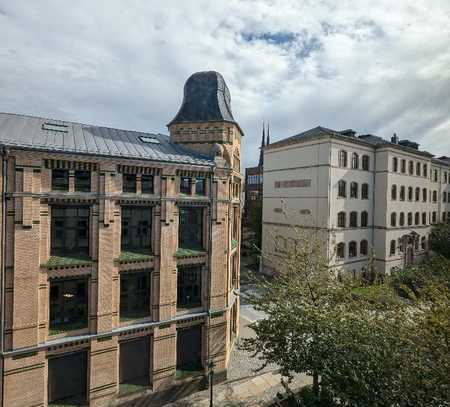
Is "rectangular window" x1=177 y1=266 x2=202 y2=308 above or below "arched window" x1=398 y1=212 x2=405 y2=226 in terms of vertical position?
below

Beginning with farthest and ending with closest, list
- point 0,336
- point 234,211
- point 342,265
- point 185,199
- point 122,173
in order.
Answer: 1. point 342,265
2. point 234,211
3. point 185,199
4. point 122,173
5. point 0,336

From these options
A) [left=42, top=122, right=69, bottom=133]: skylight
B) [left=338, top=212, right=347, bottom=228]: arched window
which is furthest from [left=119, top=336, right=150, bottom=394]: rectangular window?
[left=338, top=212, right=347, bottom=228]: arched window

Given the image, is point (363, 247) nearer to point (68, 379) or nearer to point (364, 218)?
point (364, 218)

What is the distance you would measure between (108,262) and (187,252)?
4081 millimetres

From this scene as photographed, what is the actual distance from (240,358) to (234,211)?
9.83m

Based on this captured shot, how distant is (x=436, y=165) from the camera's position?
42469 mm

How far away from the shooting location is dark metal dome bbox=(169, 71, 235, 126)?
61.1ft

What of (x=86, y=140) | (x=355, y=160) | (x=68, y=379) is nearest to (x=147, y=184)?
(x=86, y=140)

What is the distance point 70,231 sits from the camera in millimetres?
13445

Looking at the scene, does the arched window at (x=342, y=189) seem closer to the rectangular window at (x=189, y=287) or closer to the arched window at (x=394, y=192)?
the arched window at (x=394, y=192)

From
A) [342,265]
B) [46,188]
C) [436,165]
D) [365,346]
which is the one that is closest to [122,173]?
[46,188]

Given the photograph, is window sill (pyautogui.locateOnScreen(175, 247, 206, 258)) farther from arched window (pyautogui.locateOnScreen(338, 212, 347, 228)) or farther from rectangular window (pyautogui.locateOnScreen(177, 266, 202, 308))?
arched window (pyautogui.locateOnScreen(338, 212, 347, 228))

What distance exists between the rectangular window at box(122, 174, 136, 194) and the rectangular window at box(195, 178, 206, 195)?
11.4 feet

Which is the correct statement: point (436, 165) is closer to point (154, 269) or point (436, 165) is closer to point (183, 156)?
point (183, 156)
